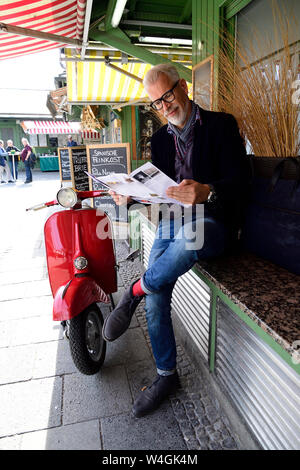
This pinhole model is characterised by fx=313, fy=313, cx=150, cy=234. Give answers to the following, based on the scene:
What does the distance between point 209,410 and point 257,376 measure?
0.51 m

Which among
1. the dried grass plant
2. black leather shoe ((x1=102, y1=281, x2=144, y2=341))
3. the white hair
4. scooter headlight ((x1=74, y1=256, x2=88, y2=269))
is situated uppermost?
the white hair

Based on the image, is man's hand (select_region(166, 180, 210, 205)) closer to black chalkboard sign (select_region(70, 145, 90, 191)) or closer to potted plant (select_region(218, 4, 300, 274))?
potted plant (select_region(218, 4, 300, 274))

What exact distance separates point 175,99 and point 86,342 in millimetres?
1417

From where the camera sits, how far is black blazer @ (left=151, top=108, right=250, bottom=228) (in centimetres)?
147

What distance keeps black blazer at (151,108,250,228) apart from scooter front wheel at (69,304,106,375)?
3.04 feet

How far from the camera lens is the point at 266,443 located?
3.86 feet

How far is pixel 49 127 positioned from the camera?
2116cm

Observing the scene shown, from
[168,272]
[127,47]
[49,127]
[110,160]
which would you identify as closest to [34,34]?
[127,47]

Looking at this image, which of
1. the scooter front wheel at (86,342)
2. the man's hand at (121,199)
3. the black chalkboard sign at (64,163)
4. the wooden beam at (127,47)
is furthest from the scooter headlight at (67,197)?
the black chalkboard sign at (64,163)

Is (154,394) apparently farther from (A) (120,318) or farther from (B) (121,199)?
(B) (121,199)

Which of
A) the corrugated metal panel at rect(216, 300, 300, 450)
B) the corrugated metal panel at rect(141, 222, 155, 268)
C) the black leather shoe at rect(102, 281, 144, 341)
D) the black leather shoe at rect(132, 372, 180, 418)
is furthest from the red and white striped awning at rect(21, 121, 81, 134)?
the corrugated metal panel at rect(216, 300, 300, 450)
